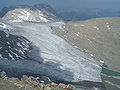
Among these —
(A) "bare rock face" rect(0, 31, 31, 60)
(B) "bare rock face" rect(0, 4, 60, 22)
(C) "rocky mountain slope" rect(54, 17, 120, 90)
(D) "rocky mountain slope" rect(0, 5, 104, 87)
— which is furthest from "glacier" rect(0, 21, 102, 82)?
(B) "bare rock face" rect(0, 4, 60, 22)

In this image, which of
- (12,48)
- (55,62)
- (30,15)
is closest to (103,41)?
(55,62)

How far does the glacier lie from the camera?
1243 centimetres

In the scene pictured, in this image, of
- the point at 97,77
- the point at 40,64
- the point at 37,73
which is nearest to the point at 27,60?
the point at 40,64

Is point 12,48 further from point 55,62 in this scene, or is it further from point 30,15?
point 30,15

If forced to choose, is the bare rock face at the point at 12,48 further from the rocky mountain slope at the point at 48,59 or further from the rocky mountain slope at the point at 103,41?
the rocky mountain slope at the point at 103,41

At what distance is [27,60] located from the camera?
13625 millimetres

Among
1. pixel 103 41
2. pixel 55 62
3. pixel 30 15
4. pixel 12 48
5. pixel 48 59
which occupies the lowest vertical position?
pixel 55 62

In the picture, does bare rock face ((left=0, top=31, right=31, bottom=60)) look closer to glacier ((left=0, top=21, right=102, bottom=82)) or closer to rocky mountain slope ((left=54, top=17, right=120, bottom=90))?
glacier ((left=0, top=21, right=102, bottom=82))

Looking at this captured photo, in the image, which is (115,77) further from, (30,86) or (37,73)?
(30,86)

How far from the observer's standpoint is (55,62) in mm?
14453

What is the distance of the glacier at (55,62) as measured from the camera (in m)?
12.4

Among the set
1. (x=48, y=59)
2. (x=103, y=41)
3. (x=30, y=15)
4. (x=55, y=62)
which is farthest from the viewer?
(x=30, y=15)

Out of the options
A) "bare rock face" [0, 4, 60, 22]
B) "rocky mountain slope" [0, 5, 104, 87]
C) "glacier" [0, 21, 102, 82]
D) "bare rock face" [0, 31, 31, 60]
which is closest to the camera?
"rocky mountain slope" [0, 5, 104, 87]

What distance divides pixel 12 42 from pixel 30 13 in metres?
17.9
